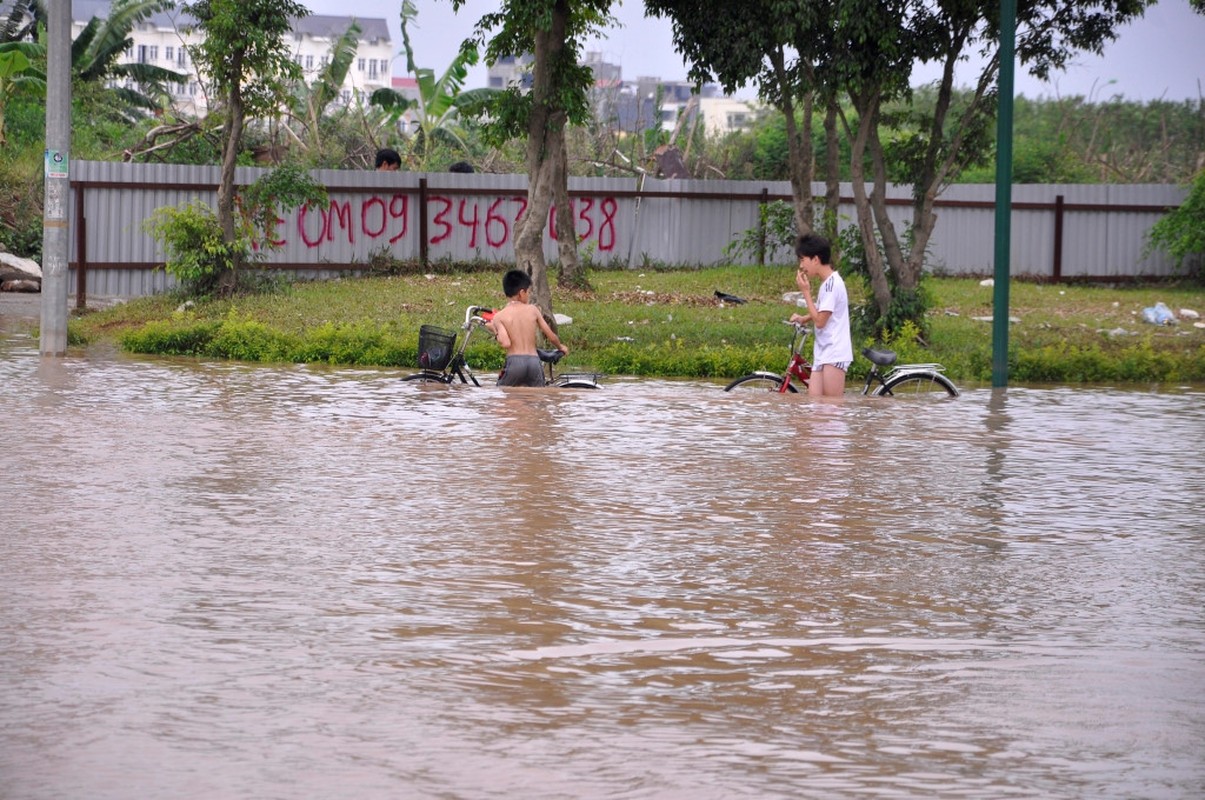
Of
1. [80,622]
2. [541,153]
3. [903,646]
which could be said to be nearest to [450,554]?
[80,622]

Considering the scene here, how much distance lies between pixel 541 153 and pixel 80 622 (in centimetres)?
1411

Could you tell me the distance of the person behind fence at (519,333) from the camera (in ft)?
42.6

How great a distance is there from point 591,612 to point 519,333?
22.6ft

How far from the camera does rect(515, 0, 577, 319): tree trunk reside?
1939 cm

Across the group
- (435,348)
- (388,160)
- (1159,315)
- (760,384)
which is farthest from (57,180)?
(1159,315)

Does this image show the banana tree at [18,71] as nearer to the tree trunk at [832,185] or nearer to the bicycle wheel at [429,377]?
the tree trunk at [832,185]

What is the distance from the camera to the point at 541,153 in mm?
19641

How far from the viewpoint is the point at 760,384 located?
13594mm

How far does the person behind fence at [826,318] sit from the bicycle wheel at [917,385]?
567 millimetres

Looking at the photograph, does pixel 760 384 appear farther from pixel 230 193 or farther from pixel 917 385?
pixel 230 193

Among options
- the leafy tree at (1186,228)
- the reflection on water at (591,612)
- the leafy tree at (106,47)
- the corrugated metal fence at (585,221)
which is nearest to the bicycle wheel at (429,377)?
the reflection on water at (591,612)

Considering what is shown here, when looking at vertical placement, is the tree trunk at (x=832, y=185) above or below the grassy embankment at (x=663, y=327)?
above

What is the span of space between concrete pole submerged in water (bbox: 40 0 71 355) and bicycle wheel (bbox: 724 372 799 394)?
7812 millimetres

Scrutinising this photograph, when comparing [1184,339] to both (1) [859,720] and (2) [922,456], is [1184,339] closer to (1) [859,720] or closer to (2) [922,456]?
(2) [922,456]
